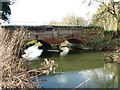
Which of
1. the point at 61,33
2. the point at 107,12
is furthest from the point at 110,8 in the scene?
the point at 61,33

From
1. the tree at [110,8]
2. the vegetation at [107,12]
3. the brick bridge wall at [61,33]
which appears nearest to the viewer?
the tree at [110,8]

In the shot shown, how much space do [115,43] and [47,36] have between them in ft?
22.9

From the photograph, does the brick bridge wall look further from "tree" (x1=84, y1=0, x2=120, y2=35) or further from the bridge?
"tree" (x1=84, y1=0, x2=120, y2=35)

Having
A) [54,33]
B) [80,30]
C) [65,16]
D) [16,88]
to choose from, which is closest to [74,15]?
[65,16]

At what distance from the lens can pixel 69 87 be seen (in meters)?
3.69

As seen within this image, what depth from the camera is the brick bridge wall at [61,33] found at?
38.4 ft

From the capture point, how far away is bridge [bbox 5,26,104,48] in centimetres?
1171

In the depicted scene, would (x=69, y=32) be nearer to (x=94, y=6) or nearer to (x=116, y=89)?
(x=94, y=6)

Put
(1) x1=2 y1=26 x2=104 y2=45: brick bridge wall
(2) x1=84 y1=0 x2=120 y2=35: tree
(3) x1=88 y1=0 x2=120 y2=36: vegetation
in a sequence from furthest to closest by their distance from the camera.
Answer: (1) x1=2 y1=26 x2=104 y2=45: brick bridge wall < (3) x1=88 y1=0 x2=120 y2=36: vegetation < (2) x1=84 y1=0 x2=120 y2=35: tree

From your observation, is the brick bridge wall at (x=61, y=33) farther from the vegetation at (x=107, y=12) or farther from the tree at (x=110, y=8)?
the tree at (x=110, y=8)

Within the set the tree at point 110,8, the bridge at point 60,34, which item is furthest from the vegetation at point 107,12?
the bridge at point 60,34

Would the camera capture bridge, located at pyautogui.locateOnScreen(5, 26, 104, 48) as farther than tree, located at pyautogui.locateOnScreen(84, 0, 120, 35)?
Yes

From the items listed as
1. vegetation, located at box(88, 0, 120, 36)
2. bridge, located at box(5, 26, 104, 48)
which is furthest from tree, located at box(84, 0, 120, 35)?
bridge, located at box(5, 26, 104, 48)

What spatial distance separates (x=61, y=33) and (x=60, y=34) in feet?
0.52
